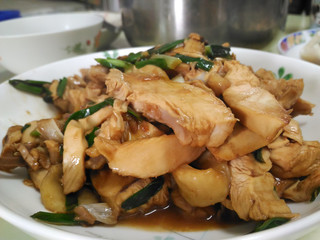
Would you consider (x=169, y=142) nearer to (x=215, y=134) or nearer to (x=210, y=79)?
(x=215, y=134)

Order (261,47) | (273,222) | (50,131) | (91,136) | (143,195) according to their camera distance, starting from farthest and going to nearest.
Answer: (261,47) < (50,131) < (91,136) < (143,195) < (273,222)

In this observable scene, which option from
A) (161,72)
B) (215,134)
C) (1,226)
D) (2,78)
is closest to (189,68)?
(161,72)

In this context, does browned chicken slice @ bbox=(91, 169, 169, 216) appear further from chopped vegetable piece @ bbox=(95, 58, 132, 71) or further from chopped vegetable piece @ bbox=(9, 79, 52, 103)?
chopped vegetable piece @ bbox=(9, 79, 52, 103)

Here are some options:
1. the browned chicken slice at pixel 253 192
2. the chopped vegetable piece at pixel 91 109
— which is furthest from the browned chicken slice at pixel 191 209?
the chopped vegetable piece at pixel 91 109

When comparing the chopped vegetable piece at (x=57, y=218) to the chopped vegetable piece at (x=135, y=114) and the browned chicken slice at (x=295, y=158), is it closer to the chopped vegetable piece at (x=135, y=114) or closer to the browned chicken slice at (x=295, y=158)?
the chopped vegetable piece at (x=135, y=114)

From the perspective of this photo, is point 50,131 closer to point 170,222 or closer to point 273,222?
point 170,222

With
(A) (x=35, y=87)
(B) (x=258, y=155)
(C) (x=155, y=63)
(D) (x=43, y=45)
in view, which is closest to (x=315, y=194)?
(B) (x=258, y=155)

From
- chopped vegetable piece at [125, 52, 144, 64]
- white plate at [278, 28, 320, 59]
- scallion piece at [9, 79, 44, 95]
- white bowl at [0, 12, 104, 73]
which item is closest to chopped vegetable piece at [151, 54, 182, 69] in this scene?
chopped vegetable piece at [125, 52, 144, 64]
